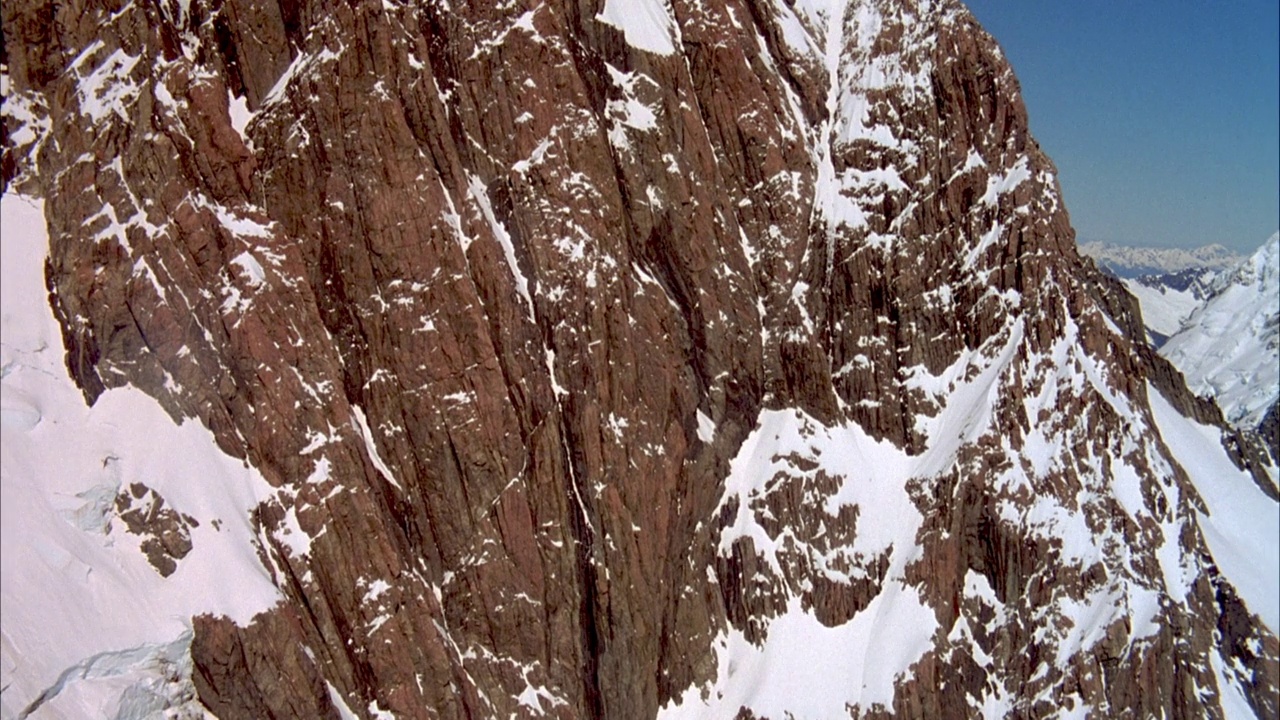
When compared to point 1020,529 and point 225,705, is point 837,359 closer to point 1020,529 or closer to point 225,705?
point 1020,529

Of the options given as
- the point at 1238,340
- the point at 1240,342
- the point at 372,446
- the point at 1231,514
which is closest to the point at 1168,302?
the point at 1238,340

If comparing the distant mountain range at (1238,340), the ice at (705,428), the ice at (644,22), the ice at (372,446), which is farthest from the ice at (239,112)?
the distant mountain range at (1238,340)

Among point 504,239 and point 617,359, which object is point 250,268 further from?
point 617,359

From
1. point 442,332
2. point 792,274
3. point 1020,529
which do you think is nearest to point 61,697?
point 442,332

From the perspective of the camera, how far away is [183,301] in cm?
4366

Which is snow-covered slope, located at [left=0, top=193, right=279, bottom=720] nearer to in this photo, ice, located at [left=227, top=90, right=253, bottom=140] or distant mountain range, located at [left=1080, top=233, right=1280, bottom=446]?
ice, located at [left=227, top=90, right=253, bottom=140]

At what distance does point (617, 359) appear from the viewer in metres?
51.5

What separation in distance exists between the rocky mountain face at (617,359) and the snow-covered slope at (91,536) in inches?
19.0

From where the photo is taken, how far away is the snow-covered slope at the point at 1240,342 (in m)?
123

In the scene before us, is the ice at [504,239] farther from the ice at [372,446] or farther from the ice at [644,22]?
the ice at [644,22]

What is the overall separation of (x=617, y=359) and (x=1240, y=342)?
12919 cm

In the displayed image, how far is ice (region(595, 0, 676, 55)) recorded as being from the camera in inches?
2170

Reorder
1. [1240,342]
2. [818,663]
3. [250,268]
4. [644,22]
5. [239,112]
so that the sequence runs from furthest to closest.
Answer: [1240,342]
[644,22]
[818,663]
[239,112]
[250,268]

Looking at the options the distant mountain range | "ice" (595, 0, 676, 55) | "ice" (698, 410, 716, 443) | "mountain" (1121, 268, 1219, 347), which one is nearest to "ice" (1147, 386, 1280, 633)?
the distant mountain range
